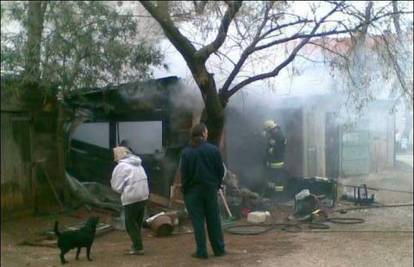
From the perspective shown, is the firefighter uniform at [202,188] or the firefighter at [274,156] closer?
the firefighter uniform at [202,188]

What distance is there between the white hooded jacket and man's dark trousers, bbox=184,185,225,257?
611mm

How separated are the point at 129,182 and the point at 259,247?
6.47 feet

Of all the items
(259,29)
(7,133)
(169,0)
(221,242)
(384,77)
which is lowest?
(221,242)

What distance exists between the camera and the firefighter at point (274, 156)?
11620mm

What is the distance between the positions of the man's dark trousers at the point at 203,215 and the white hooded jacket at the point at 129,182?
0.61 metres

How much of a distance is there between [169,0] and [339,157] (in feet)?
22.1

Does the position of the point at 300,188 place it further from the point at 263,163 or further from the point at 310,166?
the point at 310,166

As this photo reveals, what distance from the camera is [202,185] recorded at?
675 cm

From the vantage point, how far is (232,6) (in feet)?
27.9

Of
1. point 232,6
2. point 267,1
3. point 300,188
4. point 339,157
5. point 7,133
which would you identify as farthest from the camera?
point 339,157

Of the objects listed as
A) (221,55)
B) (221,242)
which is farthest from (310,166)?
(221,242)

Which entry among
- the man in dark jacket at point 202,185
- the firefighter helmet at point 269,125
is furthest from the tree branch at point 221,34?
the firefighter helmet at point 269,125

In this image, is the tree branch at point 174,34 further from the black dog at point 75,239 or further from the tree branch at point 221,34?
the black dog at point 75,239

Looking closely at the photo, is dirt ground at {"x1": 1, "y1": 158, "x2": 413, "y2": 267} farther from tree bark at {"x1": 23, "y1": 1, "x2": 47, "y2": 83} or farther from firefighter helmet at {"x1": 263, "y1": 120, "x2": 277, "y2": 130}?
firefighter helmet at {"x1": 263, "y1": 120, "x2": 277, "y2": 130}
